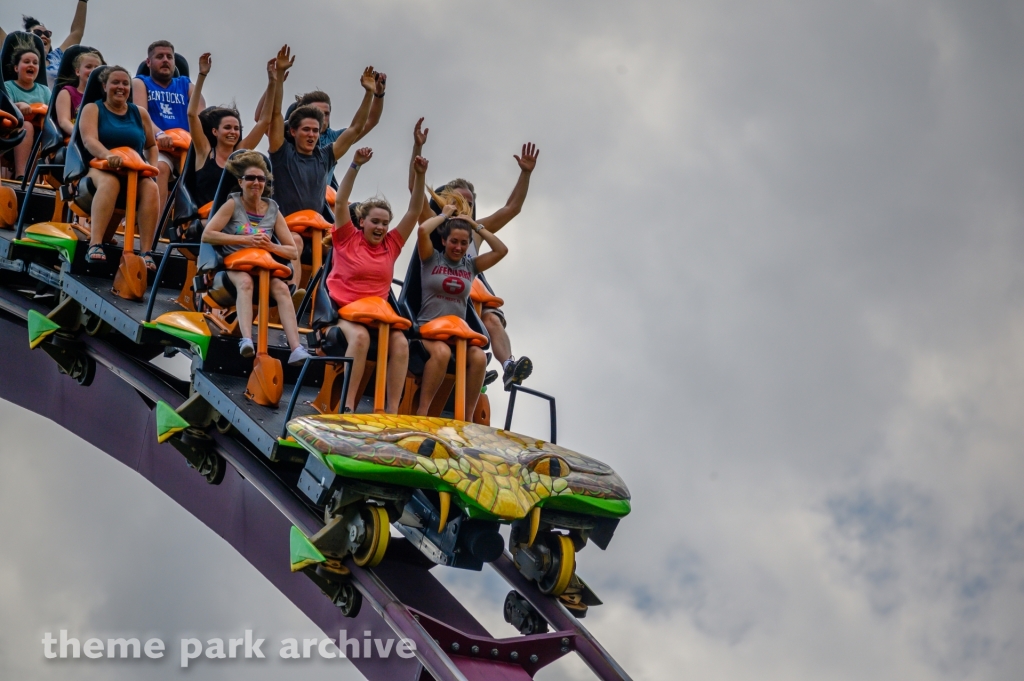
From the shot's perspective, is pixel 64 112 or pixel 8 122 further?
pixel 8 122

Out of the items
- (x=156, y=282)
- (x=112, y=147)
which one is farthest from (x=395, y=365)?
(x=112, y=147)

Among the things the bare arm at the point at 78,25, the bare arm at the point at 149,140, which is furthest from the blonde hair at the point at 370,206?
the bare arm at the point at 78,25

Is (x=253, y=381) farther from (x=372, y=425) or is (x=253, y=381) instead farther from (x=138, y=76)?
(x=138, y=76)

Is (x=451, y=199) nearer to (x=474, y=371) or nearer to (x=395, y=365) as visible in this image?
(x=474, y=371)

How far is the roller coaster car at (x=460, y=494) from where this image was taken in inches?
277

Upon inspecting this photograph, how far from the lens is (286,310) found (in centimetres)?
794

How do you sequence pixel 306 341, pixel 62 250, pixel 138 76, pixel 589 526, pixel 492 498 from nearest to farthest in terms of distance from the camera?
pixel 492 498 < pixel 589 526 < pixel 306 341 < pixel 62 250 < pixel 138 76

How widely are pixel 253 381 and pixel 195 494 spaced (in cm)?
127

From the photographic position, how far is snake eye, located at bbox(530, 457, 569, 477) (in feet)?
24.5

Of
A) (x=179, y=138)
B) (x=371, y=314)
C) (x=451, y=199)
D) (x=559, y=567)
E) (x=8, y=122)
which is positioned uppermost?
(x=179, y=138)

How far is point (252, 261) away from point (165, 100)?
256 cm

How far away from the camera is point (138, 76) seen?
10.0 m

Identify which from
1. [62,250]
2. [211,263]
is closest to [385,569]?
[211,263]

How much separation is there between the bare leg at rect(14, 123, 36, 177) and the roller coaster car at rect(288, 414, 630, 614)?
14.4 ft
